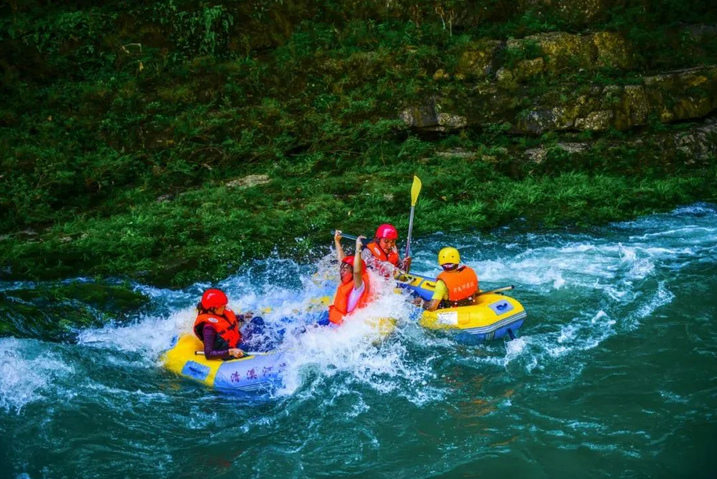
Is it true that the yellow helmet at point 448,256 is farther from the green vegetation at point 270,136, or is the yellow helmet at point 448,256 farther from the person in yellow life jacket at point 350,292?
the green vegetation at point 270,136

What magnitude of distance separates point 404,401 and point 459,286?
1836mm

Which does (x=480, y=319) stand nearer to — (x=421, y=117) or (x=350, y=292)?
(x=350, y=292)

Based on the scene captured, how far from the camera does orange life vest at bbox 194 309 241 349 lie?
23.7 feet

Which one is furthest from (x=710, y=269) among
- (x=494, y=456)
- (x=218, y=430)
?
(x=218, y=430)

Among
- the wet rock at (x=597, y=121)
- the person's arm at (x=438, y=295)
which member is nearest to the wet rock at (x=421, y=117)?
the wet rock at (x=597, y=121)

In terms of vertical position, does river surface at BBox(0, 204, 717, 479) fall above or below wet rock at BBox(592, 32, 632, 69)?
below

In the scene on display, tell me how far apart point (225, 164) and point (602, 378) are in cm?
954

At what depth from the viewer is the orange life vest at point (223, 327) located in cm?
721

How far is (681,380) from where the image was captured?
6.82 m

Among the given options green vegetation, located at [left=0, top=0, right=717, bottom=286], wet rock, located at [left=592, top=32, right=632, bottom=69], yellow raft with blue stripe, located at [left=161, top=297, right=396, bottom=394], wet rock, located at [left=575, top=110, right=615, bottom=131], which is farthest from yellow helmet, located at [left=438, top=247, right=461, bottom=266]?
wet rock, located at [left=592, top=32, right=632, bottom=69]

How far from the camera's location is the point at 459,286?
8.02 m

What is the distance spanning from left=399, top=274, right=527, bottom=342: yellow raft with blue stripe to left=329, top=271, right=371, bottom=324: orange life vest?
762 millimetres

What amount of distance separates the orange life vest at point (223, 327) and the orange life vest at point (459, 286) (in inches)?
99.5

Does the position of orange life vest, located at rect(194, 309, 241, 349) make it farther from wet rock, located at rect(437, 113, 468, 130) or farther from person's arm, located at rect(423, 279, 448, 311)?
wet rock, located at rect(437, 113, 468, 130)
